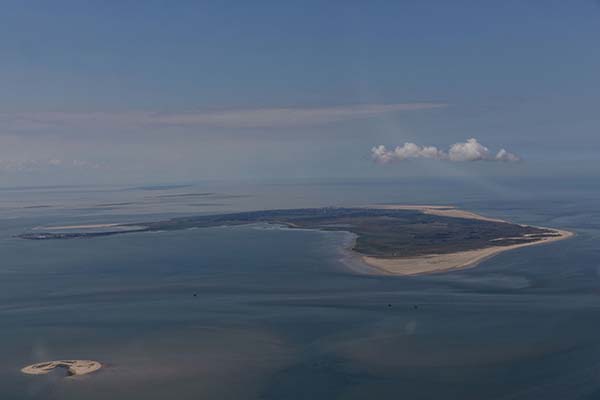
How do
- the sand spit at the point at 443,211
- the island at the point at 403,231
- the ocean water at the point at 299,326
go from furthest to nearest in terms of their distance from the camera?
the sand spit at the point at 443,211
the island at the point at 403,231
the ocean water at the point at 299,326

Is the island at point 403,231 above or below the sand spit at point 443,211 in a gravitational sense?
below

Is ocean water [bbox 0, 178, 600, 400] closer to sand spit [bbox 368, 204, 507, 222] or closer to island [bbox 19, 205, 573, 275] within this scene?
island [bbox 19, 205, 573, 275]

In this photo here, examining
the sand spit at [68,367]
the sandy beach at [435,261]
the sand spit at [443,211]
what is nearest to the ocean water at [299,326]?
the sand spit at [68,367]

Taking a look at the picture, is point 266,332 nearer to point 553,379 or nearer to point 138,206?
point 553,379

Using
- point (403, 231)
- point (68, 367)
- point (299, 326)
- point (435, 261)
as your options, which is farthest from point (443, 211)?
point (68, 367)

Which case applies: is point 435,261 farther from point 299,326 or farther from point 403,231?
point 299,326

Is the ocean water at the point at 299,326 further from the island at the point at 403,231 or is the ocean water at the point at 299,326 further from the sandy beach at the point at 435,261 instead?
the island at the point at 403,231

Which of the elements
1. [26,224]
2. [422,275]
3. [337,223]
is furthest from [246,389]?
[26,224]

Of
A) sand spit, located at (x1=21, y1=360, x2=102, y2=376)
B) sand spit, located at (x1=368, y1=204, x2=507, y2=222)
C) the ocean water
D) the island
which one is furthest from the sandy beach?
sand spit, located at (x1=21, y1=360, x2=102, y2=376)
